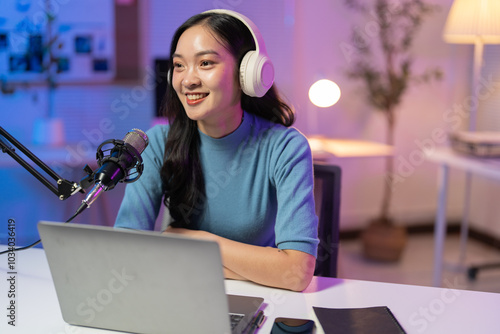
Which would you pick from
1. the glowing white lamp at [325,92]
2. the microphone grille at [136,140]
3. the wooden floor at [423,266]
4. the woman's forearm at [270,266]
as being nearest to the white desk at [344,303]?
the woman's forearm at [270,266]

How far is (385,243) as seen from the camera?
11.1 ft

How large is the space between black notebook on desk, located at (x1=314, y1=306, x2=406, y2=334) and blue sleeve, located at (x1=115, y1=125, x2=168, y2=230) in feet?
1.75

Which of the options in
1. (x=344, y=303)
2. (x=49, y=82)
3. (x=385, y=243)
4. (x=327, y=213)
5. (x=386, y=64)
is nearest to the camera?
(x=344, y=303)

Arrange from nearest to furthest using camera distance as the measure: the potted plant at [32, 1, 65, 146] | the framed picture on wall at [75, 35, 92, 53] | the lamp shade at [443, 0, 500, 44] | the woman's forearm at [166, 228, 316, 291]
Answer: the woman's forearm at [166, 228, 316, 291], the lamp shade at [443, 0, 500, 44], the potted plant at [32, 1, 65, 146], the framed picture on wall at [75, 35, 92, 53]

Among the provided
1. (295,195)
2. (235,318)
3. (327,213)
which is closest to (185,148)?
(295,195)

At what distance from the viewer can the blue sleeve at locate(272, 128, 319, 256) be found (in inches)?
48.5

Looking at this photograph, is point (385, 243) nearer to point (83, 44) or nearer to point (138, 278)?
point (83, 44)

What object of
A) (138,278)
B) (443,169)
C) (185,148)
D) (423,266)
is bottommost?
(423,266)

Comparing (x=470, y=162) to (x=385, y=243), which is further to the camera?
(x=385, y=243)

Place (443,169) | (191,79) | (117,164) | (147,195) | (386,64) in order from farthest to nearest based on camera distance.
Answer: (386,64), (443,169), (147,195), (191,79), (117,164)

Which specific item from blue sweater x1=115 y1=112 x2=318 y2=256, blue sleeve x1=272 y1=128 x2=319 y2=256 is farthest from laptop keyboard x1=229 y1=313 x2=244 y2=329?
blue sweater x1=115 y1=112 x2=318 y2=256

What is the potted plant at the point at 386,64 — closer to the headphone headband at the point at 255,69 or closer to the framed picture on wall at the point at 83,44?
the framed picture on wall at the point at 83,44

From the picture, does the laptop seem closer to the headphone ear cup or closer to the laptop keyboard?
the laptop keyboard

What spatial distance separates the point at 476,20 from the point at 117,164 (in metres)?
2.58
